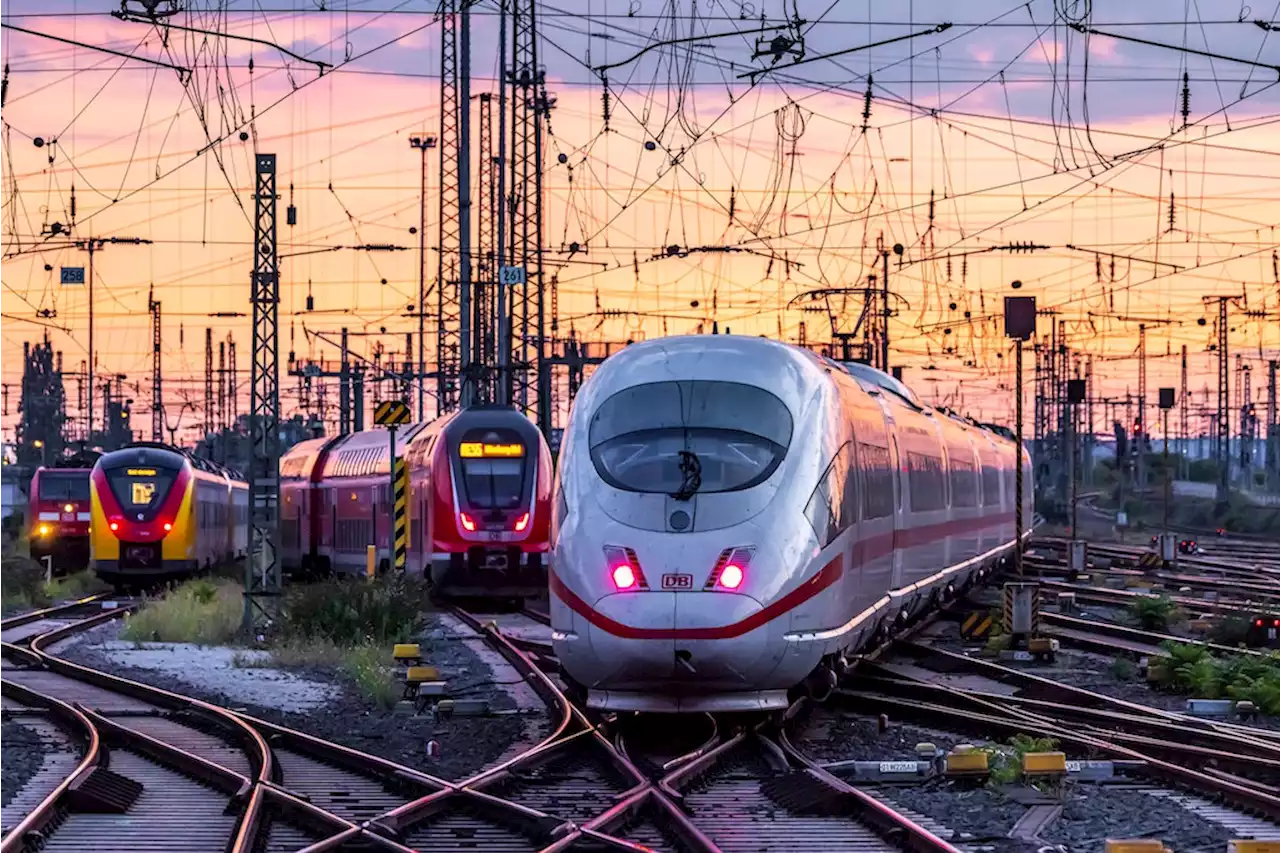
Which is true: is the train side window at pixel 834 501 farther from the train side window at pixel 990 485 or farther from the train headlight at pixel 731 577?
the train side window at pixel 990 485

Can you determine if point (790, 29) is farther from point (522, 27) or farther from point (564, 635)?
point (522, 27)

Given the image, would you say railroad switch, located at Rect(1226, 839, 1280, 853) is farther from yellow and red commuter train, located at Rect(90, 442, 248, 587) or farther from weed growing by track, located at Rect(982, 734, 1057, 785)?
yellow and red commuter train, located at Rect(90, 442, 248, 587)

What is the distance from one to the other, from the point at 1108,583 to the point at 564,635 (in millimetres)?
31787

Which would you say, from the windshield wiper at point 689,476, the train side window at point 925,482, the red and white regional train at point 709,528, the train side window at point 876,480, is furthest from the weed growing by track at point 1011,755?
the train side window at point 925,482

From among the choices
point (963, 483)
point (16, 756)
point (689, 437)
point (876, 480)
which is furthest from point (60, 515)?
point (689, 437)

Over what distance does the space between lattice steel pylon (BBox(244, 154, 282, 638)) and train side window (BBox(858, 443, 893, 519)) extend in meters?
9.99

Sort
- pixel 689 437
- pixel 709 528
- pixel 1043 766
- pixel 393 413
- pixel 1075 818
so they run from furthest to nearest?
pixel 393 413
pixel 689 437
pixel 709 528
pixel 1043 766
pixel 1075 818

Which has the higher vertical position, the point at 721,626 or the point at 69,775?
the point at 721,626

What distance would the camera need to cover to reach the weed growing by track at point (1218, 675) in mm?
19375

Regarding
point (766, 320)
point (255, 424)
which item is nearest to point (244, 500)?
point (766, 320)

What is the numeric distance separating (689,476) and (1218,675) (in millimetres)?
7555

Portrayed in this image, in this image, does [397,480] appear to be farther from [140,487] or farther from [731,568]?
[731,568]

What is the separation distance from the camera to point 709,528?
629 inches

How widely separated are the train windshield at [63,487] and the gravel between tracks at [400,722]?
88.0 ft
